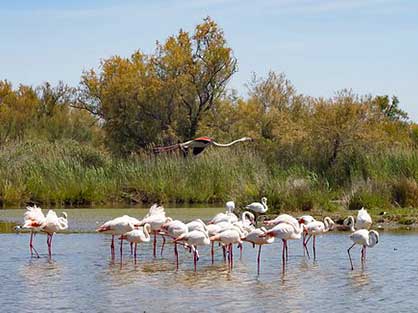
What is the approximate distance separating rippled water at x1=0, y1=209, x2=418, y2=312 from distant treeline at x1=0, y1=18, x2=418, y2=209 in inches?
→ 254

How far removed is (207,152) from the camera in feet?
104

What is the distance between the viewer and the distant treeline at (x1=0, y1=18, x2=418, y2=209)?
24656 mm

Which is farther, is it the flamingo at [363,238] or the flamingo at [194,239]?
the flamingo at [363,238]

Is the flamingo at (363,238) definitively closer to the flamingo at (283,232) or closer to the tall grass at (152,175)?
the flamingo at (283,232)

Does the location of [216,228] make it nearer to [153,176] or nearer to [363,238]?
[363,238]

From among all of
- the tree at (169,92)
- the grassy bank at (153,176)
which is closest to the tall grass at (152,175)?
the grassy bank at (153,176)

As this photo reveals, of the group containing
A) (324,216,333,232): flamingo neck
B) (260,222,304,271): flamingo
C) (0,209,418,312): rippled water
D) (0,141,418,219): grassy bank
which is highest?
(0,141,418,219): grassy bank

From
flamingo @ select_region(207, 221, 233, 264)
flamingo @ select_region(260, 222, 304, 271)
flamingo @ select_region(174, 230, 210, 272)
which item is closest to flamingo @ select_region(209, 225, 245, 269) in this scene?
flamingo @ select_region(174, 230, 210, 272)

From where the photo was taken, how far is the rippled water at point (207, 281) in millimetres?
11477

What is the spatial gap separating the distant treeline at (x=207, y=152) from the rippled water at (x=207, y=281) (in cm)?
645

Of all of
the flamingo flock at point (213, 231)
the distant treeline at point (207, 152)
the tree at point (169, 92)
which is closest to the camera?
the flamingo flock at point (213, 231)

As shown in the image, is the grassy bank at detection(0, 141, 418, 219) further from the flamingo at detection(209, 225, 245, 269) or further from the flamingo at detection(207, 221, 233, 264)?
the flamingo at detection(209, 225, 245, 269)

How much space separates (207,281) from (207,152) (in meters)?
18.3

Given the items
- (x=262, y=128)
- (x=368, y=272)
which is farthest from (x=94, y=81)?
(x=368, y=272)
